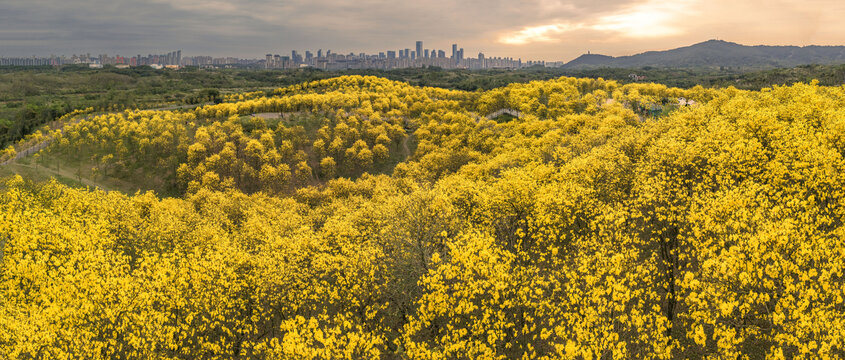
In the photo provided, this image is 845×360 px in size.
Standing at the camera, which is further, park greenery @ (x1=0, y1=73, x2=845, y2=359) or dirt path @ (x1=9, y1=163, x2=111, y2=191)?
dirt path @ (x1=9, y1=163, x2=111, y2=191)

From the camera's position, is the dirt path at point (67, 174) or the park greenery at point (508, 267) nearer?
the park greenery at point (508, 267)

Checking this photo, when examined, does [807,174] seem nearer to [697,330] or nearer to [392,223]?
[697,330]

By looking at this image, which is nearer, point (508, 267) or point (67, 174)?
point (508, 267)

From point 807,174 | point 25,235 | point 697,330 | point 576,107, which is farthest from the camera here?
point 576,107

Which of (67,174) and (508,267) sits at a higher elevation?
(508,267)

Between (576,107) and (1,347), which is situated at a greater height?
(576,107)

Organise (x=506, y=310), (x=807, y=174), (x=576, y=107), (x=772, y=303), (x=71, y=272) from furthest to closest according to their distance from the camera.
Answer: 1. (x=576, y=107)
2. (x=71, y=272)
3. (x=807, y=174)
4. (x=506, y=310)
5. (x=772, y=303)

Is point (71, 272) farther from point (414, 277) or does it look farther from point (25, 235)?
point (414, 277)

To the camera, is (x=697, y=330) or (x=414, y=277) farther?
(x=414, y=277)

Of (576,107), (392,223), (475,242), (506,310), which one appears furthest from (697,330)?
(576,107)

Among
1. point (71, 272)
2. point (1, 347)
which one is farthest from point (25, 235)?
point (1, 347)
